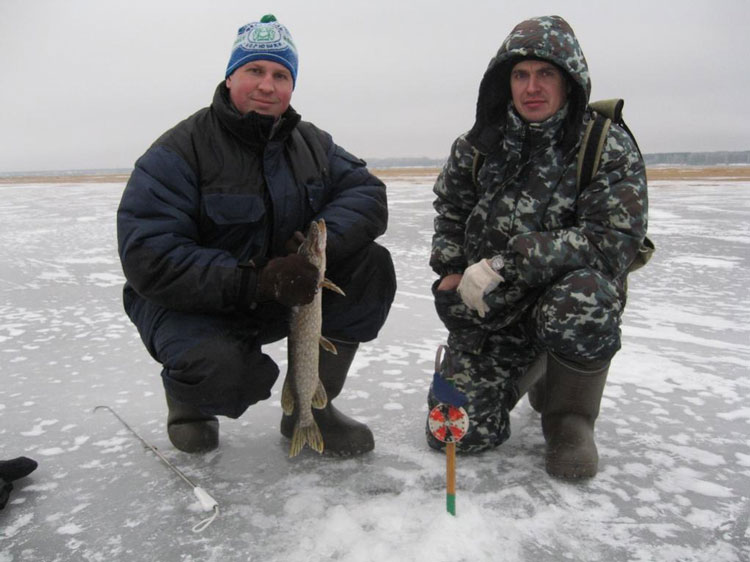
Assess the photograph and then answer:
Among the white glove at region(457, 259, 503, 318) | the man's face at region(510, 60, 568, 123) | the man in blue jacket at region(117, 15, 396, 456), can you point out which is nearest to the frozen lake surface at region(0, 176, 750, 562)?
the man in blue jacket at region(117, 15, 396, 456)

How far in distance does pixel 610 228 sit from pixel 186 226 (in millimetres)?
1830

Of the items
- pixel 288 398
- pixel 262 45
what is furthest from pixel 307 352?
pixel 262 45

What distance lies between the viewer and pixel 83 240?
960 cm

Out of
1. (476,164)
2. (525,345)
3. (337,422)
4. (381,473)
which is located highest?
(476,164)

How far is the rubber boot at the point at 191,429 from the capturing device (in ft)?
8.78

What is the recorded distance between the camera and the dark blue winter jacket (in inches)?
94.3

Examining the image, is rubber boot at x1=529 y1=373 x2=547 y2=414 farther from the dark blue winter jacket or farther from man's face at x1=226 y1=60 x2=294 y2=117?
man's face at x1=226 y1=60 x2=294 y2=117

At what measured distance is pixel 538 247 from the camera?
2514 millimetres

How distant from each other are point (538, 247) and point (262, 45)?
158cm

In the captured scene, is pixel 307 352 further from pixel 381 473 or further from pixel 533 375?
pixel 533 375

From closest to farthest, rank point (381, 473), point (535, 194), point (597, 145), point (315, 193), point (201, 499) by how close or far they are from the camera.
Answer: point (201, 499), point (381, 473), point (597, 145), point (535, 194), point (315, 193)

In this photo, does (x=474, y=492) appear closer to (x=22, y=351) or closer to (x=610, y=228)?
(x=610, y=228)

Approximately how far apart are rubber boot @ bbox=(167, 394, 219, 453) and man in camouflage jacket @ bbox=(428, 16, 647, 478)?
1.07 m

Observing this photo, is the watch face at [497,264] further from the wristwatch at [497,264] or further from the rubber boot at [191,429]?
the rubber boot at [191,429]
